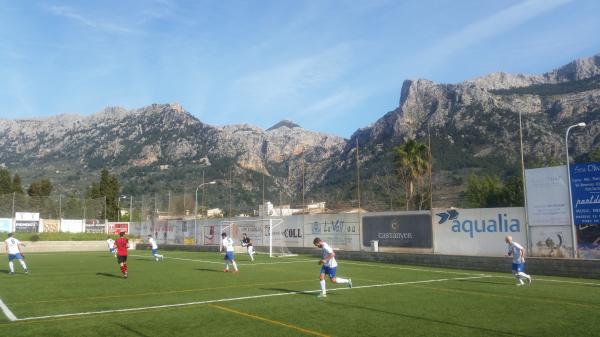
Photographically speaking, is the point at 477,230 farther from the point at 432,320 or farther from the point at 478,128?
the point at 478,128

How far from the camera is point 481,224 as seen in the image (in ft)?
92.0

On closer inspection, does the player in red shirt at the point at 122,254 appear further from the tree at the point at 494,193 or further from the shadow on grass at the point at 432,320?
the tree at the point at 494,193

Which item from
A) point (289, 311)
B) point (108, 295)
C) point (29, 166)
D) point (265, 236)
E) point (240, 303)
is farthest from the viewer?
point (29, 166)

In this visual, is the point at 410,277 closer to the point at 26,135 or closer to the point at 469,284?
the point at 469,284

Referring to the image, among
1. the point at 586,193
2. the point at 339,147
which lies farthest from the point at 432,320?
the point at 339,147

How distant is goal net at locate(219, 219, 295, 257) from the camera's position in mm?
41344

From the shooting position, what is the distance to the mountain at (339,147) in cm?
9556

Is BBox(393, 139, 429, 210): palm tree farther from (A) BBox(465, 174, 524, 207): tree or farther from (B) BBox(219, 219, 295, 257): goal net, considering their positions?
(B) BBox(219, 219, 295, 257): goal net

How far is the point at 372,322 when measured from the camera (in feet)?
36.3

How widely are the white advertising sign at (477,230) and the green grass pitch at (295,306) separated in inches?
204

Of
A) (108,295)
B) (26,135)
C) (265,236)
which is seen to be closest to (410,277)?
(108,295)

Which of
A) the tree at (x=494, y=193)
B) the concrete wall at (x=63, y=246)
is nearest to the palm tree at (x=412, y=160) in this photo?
the tree at (x=494, y=193)

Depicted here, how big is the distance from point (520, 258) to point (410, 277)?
4.89 m

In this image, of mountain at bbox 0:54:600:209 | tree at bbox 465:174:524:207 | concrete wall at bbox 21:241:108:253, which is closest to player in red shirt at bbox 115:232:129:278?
concrete wall at bbox 21:241:108:253
